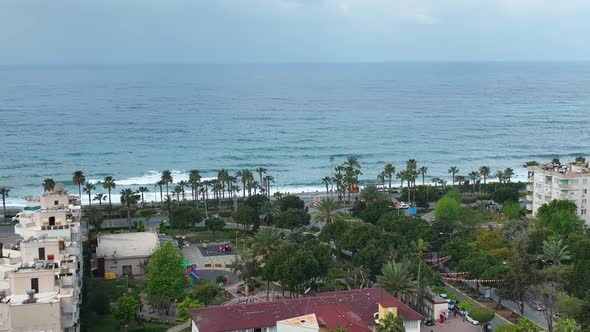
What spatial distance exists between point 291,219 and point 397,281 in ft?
91.1

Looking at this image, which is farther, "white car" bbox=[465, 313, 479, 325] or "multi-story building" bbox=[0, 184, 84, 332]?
"white car" bbox=[465, 313, 479, 325]

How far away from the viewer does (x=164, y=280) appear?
52.8 meters

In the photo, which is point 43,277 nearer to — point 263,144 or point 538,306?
point 538,306

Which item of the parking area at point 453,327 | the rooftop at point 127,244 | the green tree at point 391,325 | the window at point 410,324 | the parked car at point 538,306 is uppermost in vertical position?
the rooftop at point 127,244

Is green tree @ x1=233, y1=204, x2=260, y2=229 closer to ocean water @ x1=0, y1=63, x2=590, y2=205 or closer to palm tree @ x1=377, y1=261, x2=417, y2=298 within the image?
palm tree @ x1=377, y1=261, x2=417, y2=298

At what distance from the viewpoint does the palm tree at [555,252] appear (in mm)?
59906

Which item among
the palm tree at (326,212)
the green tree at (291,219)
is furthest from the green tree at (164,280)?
the palm tree at (326,212)

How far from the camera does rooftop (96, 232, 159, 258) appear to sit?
68.1 m

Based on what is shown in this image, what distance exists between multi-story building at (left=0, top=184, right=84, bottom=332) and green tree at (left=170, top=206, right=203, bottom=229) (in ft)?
71.5

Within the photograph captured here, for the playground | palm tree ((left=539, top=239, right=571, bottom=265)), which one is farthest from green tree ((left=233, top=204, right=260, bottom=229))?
palm tree ((left=539, top=239, right=571, bottom=265))

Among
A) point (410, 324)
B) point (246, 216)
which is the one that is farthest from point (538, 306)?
point (246, 216)

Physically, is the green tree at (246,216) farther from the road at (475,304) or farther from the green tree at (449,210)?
the road at (475,304)

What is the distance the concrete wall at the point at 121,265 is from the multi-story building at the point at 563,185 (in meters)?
46.4

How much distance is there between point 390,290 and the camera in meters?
51.5
